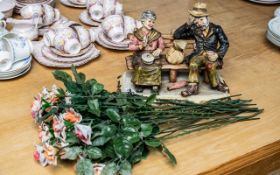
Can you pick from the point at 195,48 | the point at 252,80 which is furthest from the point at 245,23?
Result: the point at 195,48

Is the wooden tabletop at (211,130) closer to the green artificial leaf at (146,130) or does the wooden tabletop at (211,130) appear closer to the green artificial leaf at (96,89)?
the green artificial leaf at (146,130)

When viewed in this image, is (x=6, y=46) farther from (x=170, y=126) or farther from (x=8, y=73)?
(x=170, y=126)

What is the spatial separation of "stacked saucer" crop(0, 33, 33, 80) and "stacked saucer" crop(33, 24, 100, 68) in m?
0.05

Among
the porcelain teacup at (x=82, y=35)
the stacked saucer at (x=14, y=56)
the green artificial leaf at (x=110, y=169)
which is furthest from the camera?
the porcelain teacup at (x=82, y=35)

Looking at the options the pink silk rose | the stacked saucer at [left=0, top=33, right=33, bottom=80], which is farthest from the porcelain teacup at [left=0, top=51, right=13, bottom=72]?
the pink silk rose

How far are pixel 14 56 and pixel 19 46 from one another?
4cm

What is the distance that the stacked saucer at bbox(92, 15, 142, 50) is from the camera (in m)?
1.39

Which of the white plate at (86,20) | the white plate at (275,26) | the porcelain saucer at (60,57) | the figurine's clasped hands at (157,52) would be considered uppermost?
the figurine's clasped hands at (157,52)

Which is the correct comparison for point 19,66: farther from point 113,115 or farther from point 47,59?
point 113,115

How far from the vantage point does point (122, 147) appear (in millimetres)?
916

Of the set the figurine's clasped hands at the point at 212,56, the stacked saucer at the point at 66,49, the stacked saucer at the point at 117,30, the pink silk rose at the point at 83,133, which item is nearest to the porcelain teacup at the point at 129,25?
the stacked saucer at the point at 117,30

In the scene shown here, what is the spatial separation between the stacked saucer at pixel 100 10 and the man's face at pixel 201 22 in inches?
17.8

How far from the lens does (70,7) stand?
167 centimetres

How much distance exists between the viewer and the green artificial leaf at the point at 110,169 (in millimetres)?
907
